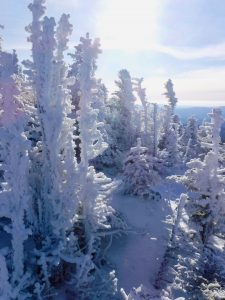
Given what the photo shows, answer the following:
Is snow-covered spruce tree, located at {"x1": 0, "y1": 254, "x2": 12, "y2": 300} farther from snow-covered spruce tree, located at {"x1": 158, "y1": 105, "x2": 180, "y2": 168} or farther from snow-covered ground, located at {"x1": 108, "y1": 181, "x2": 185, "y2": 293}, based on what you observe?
snow-covered spruce tree, located at {"x1": 158, "y1": 105, "x2": 180, "y2": 168}

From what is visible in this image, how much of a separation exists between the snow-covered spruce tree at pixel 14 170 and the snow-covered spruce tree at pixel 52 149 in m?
1.01

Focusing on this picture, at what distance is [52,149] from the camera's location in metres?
13.5

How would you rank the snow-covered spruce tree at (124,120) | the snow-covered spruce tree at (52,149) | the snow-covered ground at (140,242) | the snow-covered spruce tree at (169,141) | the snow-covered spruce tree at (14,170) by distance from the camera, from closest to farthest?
1. the snow-covered spruce tree at (14,170)
2. the snow-covered spruce tree at (52,149)
3. the snow-covered ground at (140,242)
4. the snow-covered spruce tree at (124,120)
5. the snow-covered spruce tree at (169,141)

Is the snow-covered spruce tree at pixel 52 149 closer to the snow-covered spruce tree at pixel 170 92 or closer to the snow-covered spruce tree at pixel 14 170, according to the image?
the snow-covered spruce tree at pixel 14 170

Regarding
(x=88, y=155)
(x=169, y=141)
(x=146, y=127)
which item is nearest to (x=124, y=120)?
(x=146, y=127)

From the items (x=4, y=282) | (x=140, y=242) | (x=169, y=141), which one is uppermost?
(x=4, y=282)

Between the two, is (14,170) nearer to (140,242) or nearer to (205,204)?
(140,242)

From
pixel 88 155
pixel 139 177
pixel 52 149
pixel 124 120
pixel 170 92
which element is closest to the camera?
pixel 52 149

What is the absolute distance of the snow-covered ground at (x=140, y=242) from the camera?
50.2 feet

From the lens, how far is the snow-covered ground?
50.2ft

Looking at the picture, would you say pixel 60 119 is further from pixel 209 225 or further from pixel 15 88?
pixel 209 225

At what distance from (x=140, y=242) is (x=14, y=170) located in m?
8.12

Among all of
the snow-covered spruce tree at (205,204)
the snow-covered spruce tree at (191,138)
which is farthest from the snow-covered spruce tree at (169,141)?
the snow-covered spruce tree at (205,204)

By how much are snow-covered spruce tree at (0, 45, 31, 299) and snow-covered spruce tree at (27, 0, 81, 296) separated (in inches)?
39.7
